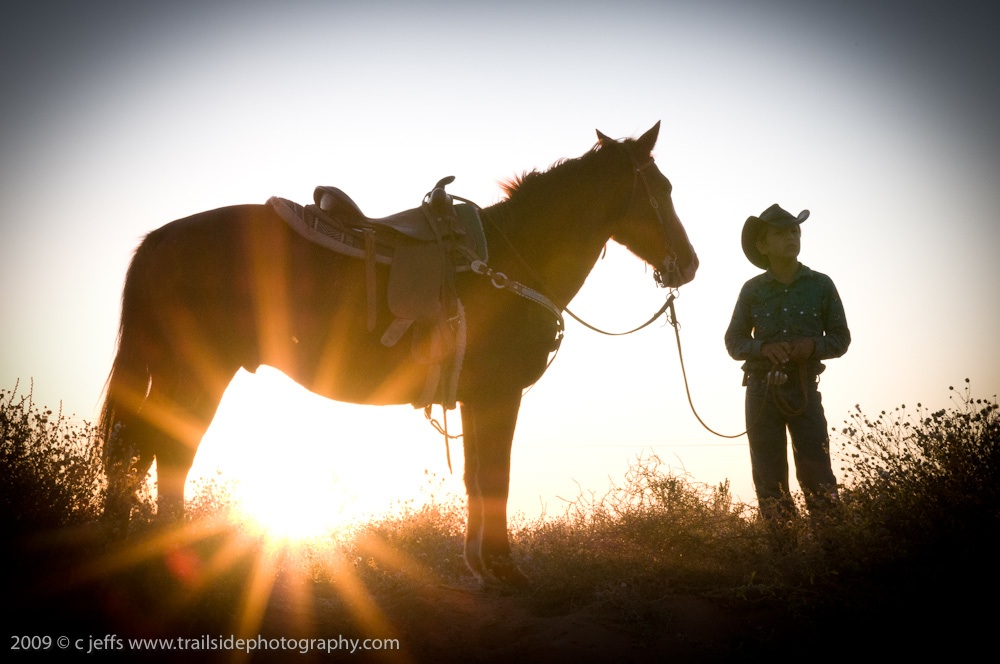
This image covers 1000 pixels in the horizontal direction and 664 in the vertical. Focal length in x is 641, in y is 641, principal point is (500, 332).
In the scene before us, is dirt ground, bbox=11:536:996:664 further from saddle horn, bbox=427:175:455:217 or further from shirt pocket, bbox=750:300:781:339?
saddle horn, bbox=427:175:455:217

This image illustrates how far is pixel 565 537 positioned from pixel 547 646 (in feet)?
6.90

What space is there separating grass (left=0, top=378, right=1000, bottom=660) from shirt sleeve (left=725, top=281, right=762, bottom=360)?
1125 millimetres

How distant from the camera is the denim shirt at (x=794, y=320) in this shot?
521 centimetres

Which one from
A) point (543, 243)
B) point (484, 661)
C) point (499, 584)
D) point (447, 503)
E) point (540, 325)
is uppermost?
point (543, 243)

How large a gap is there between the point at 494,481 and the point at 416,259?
1684mm

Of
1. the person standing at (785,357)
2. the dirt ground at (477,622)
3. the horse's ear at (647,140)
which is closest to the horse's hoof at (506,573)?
the dirt ground at (477,622)

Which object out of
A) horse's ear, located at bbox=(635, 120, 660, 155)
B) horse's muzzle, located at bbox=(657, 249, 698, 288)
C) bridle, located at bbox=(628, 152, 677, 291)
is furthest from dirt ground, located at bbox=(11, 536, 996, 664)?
horse's ear, located at bbox=(635, 120, 660, 155)

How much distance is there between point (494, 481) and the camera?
4621 millimetres

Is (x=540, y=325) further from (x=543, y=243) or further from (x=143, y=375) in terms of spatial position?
(x=143, y=375)

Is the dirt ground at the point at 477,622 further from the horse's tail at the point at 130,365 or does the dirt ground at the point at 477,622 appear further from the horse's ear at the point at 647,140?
the horse's ear at the point at 647,140

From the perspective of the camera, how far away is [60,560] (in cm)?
354

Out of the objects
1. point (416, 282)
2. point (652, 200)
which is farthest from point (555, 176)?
point (416, 282)

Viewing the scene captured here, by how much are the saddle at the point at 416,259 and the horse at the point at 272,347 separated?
90mm

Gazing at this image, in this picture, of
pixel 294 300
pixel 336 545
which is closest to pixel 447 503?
Result: pixel 336 545
